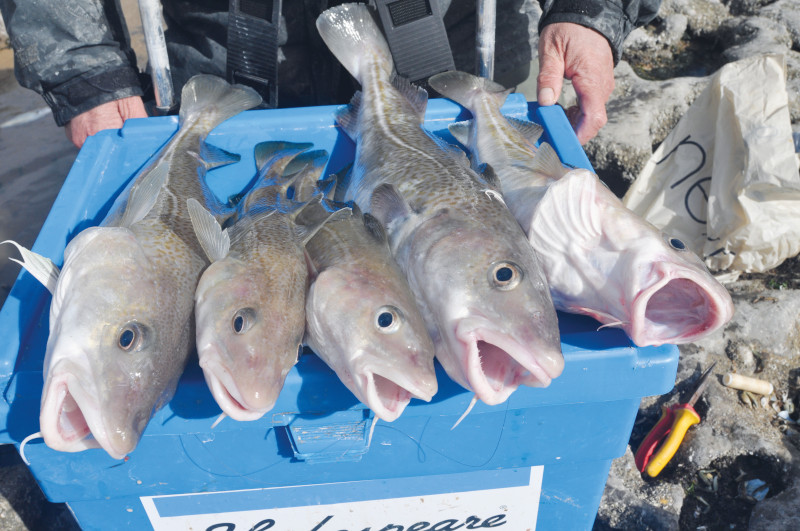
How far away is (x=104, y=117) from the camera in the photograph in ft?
9.18

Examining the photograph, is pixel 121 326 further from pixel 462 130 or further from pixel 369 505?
pixel 462 130

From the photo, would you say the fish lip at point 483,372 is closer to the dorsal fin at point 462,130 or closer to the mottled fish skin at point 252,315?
the mottled fish skin at point 252,315

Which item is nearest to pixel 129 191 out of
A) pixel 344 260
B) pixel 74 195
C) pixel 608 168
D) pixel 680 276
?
pixel 74 195

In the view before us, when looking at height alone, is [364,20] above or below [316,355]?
above

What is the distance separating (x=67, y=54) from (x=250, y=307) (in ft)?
6.96

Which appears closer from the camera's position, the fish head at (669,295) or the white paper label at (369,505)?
the fish head at (669,295)

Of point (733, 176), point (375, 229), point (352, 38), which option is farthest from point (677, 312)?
point (733, 176)

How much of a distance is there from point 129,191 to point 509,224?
1270 mm

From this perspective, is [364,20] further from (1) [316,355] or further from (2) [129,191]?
(1) [316,355]

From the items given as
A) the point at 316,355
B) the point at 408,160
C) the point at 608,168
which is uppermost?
the point at 408,160

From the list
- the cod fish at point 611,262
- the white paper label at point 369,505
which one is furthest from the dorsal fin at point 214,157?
the white paper label at point 369,505

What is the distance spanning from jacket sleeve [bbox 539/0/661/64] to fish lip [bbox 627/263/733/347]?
6.23 ft

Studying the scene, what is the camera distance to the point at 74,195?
2.05 m

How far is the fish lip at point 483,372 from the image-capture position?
1249 mm
